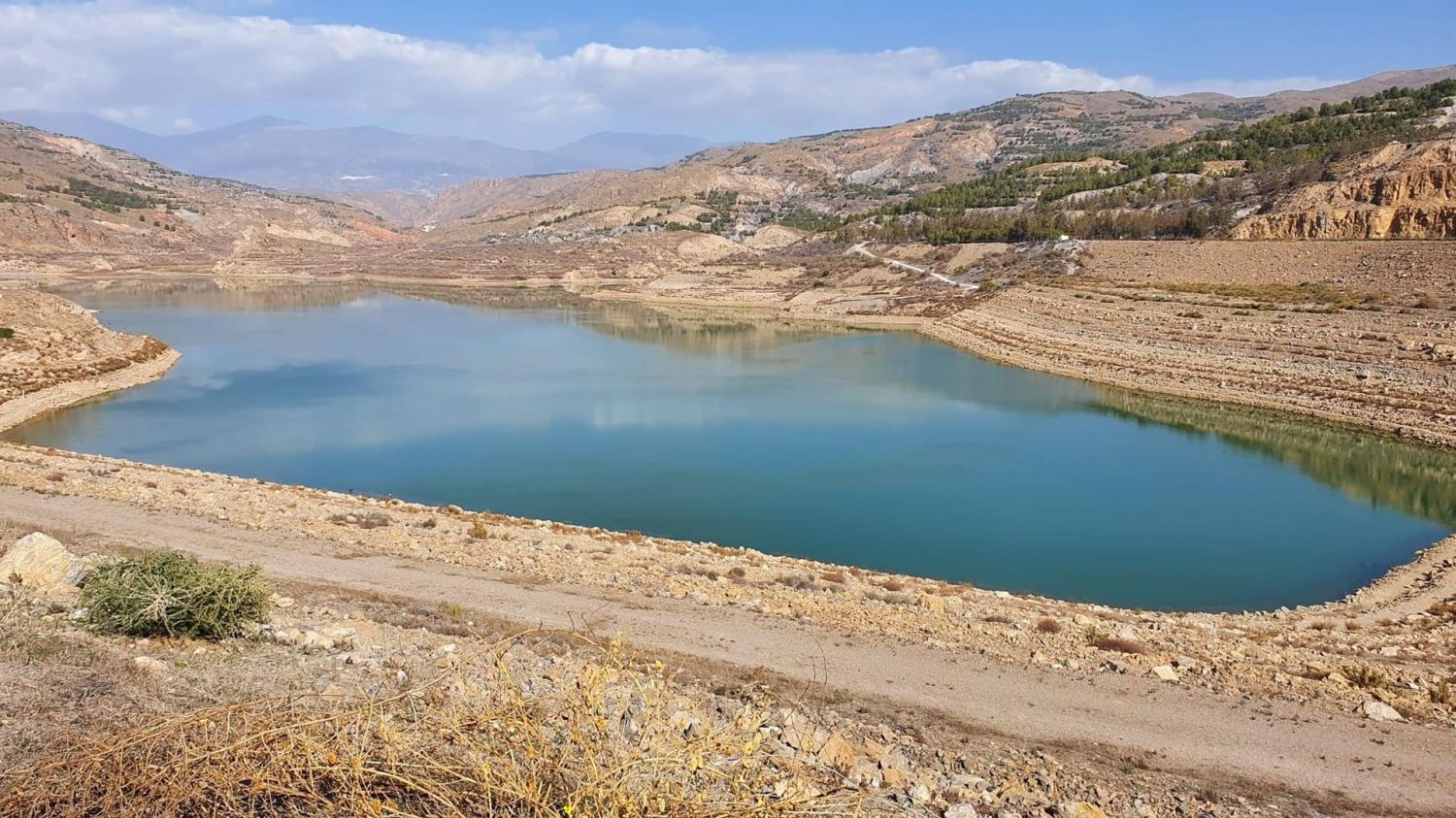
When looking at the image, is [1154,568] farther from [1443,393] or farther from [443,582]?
[1443,393]

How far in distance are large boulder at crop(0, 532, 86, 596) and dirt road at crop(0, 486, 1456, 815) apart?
87.7 inches

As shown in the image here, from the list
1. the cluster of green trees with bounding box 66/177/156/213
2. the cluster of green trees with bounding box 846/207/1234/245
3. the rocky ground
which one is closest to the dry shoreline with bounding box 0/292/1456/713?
the rocky ground

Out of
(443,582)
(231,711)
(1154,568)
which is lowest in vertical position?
(1154,568)

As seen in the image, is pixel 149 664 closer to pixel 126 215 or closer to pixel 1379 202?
pixel 1379 202

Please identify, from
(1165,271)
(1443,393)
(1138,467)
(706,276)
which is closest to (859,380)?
(1138,467)

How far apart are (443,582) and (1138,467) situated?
18020 mm

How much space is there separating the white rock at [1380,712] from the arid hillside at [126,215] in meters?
92.6

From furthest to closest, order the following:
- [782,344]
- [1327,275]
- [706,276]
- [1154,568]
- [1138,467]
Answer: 1. [706,276]
2. [782,344]
3. [1327,275]
4. [1138,467]
5. [1154,568]

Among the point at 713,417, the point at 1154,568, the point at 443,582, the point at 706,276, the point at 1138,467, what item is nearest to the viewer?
the point at 443,582

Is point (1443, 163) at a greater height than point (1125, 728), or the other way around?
point (1443, 163)

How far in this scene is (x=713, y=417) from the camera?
89.8 feet

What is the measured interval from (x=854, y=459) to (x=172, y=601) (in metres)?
17.0

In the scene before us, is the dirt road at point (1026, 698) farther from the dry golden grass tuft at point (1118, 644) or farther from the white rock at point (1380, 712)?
the dry golden grass tuft at point (1118, 644)

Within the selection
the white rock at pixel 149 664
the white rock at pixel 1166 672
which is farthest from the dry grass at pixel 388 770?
the white rock at pixel 1166 672
